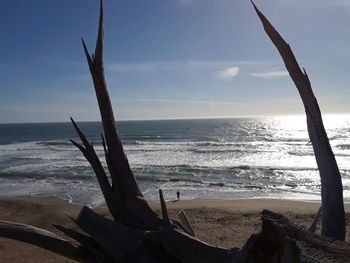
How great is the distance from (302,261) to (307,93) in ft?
4.00

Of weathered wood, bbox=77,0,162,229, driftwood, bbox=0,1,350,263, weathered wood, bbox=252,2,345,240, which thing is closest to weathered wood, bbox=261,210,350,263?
driftwood, bbox=0,1,350,263

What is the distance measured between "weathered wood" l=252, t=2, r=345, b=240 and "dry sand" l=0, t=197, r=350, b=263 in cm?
764

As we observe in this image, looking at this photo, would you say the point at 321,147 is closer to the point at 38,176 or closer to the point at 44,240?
the point at 44,240

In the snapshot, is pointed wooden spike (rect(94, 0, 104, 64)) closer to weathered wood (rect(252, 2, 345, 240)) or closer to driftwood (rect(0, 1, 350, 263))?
driftwood (rect(0, 1, 350, 263))


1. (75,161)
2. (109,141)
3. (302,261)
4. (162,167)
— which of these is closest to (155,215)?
(109,141)

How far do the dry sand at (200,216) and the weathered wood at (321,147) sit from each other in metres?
7.64

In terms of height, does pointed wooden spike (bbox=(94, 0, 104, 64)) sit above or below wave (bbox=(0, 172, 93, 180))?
above

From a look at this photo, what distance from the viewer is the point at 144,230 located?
2.19 m

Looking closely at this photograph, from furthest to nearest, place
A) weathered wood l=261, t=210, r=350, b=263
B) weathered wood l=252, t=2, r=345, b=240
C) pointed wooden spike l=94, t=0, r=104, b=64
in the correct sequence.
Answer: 1. pointed wooden spike l=94, t=0, r=104, b=64
2. weathered wood l=252, t=2, r=345, b=240
3. weathered wood l=261, t=210, r=350, b=263

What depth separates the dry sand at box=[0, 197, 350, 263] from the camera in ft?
30.5

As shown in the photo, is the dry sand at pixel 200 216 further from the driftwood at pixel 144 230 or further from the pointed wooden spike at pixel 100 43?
the pointed wooden spike at pixel 100 43

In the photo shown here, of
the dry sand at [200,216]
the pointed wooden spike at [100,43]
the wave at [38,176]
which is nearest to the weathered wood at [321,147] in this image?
the pointed wooden spike at [100,43]

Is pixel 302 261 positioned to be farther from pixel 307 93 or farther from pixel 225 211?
pixel 225 211

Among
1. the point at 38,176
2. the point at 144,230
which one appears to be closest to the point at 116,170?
the point at 144,230
